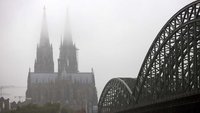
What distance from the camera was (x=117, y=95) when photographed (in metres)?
145

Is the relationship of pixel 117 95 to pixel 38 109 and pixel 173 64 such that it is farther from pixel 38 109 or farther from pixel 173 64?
pixel 173 64

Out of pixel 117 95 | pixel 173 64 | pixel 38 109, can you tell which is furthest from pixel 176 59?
pixel 38 109

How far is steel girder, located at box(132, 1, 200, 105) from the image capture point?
3022 inches

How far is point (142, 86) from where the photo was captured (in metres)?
110

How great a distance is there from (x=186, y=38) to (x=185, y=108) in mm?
14712

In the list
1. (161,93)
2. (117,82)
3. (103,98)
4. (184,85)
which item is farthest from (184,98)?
(103,98)

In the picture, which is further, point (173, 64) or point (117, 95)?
point (117, 95)

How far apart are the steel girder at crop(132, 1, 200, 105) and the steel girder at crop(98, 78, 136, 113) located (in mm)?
17317

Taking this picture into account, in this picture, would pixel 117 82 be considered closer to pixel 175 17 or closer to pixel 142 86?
pixel 142 86

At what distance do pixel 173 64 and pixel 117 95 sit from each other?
57.2 metres

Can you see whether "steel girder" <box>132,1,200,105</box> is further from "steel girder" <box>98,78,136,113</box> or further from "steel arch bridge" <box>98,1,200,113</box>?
"steel girder" <box>98,78,136,113</box>

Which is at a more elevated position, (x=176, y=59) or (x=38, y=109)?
(x=176, y=59)

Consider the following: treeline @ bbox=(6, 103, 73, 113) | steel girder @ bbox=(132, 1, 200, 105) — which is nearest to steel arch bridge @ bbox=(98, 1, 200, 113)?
steel girder @ bbox=(132, 1, 200, 105)

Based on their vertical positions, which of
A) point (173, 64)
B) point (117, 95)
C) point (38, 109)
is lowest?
point (38, 109)
